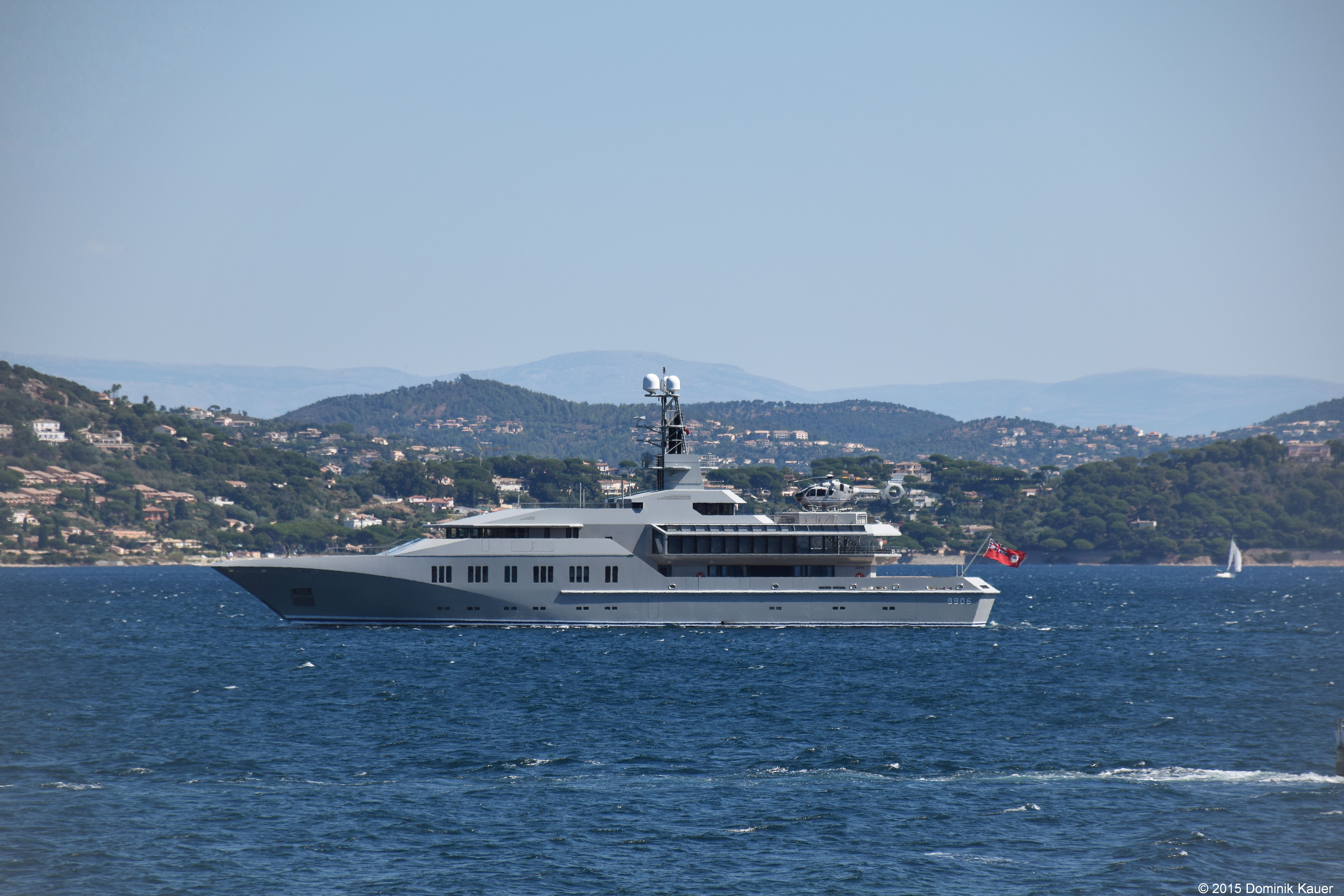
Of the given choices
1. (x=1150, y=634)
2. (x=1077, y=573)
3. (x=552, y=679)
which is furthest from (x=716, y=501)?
(x=1077, y=573)

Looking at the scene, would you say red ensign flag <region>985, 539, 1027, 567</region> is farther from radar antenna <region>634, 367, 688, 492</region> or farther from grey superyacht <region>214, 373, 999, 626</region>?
radar antenna <region>634, 367, 688, 492</region>

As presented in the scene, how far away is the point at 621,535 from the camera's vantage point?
5716 cm

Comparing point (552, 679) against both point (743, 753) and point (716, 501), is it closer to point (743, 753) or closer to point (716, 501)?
point (743, 753)

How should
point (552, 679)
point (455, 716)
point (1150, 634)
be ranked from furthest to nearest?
1. point (1150, 634)
2. point (552, 679)
3. point (455, 716)

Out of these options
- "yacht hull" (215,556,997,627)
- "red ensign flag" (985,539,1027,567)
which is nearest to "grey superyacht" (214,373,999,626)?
"yacht hull" (215,556,997,627)

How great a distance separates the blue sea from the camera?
22.5 metres

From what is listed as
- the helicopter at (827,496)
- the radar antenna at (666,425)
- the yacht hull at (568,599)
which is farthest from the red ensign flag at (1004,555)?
the radar antenna at (666,425)

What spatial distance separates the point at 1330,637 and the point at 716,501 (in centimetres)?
3381

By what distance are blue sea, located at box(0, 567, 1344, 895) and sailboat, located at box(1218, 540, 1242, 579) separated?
9901cm

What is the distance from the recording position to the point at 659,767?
2978cm

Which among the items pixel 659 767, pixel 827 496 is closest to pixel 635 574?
pixel 827 496

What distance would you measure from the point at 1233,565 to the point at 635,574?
127728mm

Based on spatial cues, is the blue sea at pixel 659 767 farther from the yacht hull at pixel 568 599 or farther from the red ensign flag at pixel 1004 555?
the red ensign flag at pixel 1004 555

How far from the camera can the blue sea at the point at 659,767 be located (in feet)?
73.8
